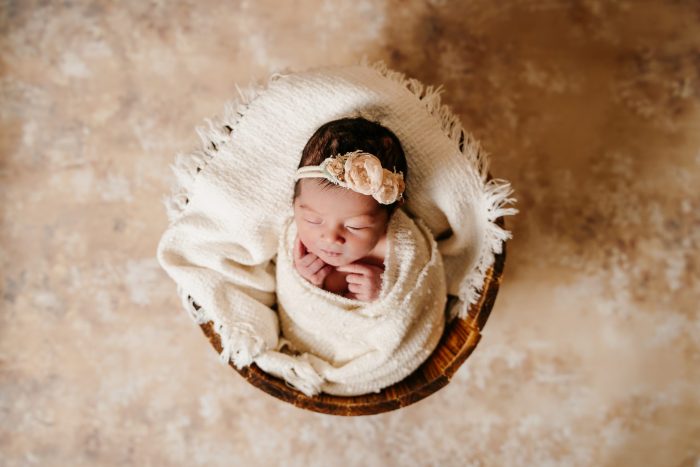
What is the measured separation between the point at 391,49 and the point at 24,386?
1214mm

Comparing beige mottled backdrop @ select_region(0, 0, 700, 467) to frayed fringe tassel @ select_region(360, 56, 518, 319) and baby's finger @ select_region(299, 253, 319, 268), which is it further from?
baby's finger @ select_region(299, 253, 319, 268)

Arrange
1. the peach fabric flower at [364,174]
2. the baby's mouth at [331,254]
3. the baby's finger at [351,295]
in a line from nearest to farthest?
the peach fabric flower at [364,174] < the baby's mouth at [331,254] < the baby's finger at [351,295]

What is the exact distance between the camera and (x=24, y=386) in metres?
1.36

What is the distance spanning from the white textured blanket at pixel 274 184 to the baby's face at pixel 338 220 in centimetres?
16

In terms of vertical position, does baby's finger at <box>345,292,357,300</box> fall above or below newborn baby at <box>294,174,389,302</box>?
below

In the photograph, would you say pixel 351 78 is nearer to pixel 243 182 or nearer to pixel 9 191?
pixel 243 182

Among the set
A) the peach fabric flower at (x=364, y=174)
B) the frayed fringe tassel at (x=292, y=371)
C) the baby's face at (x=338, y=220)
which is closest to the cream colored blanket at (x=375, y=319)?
the frayed fringe tassel at (x=292, y=371)

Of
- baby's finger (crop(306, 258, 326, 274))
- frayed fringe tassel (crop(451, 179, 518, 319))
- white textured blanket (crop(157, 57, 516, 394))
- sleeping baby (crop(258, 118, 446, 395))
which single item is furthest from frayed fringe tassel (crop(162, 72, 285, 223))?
frayed fringe tassel (crop(451, 179, 518, 319))

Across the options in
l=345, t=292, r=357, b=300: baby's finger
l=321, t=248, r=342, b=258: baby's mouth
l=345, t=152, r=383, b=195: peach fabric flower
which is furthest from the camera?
l=345, t=292, r=357, b=300: baby's finger

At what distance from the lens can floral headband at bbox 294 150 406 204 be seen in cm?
89

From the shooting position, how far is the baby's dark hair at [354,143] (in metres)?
0.95

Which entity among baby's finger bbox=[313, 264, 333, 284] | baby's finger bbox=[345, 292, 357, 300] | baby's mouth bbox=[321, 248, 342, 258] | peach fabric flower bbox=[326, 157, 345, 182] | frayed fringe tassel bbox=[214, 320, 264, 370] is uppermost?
peach fabric flower bbox=[326, 157, 345, 182]

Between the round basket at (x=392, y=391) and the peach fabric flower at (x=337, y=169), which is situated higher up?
the peach fabric flower at (x=337, y=169)

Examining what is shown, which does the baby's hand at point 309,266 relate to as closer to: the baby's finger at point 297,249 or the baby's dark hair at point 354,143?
the baby's finger at point 297,249
